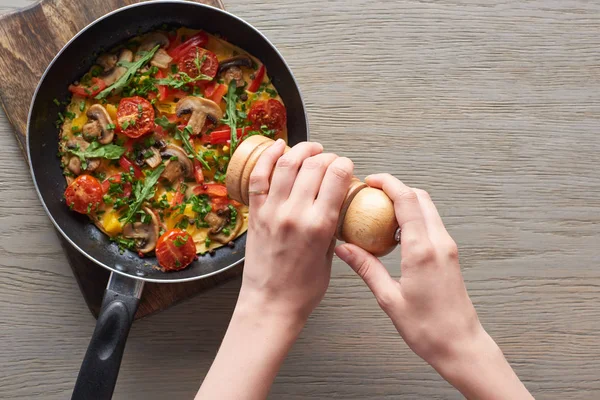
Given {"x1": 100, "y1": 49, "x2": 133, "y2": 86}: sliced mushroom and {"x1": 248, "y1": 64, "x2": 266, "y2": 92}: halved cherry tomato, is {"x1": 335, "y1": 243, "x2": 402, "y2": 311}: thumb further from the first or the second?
{"x1": 100, "y1": 49, "x2": 133, "y2": 86}: sliced mushroom

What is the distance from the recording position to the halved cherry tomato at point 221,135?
8.12 feet

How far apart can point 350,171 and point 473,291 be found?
4.52 ft

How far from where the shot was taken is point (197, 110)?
8.03 ft

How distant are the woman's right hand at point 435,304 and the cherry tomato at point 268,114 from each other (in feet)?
2.92

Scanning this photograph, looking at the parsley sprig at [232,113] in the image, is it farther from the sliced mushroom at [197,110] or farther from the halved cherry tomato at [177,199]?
the halved cherry tomato at [177,199]

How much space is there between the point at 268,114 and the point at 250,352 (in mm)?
1116

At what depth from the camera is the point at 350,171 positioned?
166 cm

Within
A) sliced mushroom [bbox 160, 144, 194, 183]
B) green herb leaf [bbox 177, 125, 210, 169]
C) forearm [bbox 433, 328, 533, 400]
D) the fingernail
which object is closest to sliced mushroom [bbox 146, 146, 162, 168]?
sliced mushroom [bbox 160, 144, 194, 183]

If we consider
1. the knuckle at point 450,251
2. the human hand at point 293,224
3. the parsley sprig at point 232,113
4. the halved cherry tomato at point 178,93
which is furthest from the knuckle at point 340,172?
the halved cherry tomato at point 178,93

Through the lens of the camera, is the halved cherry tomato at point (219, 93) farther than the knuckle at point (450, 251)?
Yes

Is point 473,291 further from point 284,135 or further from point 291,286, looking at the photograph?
point 291,286

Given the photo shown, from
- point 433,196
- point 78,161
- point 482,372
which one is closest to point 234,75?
point 78,161

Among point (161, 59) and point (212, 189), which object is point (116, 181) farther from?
point (161, 59)

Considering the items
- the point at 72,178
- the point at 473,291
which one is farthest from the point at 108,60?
the point at 473,291
